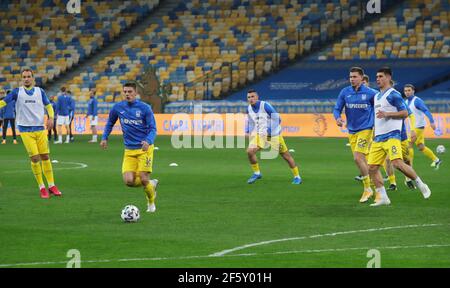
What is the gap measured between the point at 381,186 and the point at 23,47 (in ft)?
145

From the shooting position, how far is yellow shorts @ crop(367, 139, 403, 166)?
17312 mm

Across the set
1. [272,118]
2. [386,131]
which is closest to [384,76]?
[386,131]

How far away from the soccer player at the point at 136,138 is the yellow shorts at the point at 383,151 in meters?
3.78

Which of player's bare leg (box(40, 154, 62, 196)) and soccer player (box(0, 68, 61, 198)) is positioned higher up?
soccer player (box(0, 68, 61, 198))

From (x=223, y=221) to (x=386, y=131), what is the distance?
144 inches

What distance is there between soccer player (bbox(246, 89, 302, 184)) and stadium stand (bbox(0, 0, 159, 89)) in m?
34.9

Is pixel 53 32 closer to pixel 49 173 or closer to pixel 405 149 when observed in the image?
pixel 49 173

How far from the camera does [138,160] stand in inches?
666

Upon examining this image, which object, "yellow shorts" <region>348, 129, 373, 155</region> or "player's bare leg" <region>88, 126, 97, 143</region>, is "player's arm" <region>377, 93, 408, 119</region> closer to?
"yellow shorts" <region>348, 129, 373, 155</region>

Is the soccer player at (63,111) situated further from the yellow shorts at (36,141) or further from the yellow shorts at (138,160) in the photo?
the yellow shorts at (138,160)

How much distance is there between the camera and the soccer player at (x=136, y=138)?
55.1 ft

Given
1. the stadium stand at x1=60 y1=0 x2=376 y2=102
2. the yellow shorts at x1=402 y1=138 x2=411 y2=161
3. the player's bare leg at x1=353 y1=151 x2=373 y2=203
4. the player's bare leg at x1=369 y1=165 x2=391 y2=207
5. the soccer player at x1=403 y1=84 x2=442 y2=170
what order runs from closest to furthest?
1. the player's bare leg at x1=369 y1=165 x2=391 y2=207
2. the player's bare leg at x1=353 y1=151 x2=373 y2=203
3. the yellow shorts at x1=402 y1=138 x2=411 y2=161
4. the soccer player at x1=403 y1=84 x2=442 y2=170
5. the stadium stand at x1=60 y1=0 x2=376 y2=102

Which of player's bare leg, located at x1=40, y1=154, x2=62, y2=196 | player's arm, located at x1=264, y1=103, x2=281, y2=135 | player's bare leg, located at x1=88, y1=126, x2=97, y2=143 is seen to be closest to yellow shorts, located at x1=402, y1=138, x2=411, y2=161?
player's arm, located at x1=264, y1=103, x2=281, y2=135

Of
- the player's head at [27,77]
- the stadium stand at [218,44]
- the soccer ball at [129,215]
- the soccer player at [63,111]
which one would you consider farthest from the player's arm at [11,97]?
the stadium stand at [218,44]
